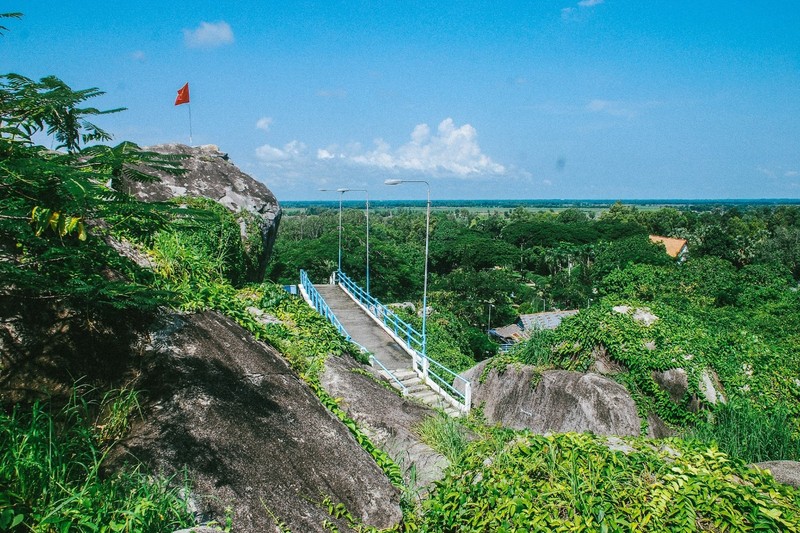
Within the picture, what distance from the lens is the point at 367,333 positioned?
739 inches

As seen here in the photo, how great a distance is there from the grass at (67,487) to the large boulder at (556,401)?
8.33 m

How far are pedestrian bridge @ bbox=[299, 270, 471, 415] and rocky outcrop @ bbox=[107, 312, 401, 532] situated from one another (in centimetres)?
610

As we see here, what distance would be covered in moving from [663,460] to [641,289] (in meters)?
23.3

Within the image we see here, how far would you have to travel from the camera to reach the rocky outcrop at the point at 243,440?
4.51m

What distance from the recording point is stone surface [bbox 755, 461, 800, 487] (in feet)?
15.4

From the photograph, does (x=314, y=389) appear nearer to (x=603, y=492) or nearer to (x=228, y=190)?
(x=603, y=492)

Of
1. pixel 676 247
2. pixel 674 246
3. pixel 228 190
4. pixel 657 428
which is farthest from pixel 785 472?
pixel 674 246

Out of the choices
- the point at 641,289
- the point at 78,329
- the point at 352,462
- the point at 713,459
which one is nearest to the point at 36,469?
the point at 78,329

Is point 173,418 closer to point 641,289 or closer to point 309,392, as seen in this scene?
point 309,392

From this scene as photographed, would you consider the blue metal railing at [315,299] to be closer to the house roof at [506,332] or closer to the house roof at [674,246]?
the house roof at [506,332]

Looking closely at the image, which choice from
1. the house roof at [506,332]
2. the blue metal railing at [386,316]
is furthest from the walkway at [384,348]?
the house roof at [506,332]

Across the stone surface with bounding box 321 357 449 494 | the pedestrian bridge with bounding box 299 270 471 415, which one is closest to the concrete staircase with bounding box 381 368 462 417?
the pedestrian bridge with bounding box 299 270 471 415

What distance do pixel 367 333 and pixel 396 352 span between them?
78.0 inches

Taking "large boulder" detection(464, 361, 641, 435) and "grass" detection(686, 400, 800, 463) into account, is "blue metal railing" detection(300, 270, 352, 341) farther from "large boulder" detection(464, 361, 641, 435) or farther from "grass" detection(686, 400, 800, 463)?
"grass" detection(686, 400, 800, 463)
